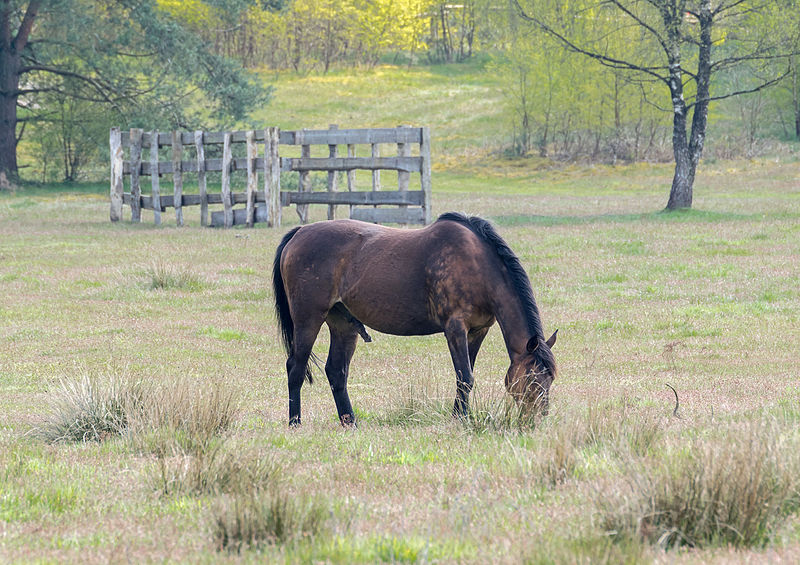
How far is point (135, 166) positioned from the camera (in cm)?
2627

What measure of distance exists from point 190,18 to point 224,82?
40.9 metres

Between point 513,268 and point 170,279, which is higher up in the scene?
point 513,268

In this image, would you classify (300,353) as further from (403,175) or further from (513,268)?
(403,175)

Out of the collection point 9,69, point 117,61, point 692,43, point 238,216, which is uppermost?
point 117,61

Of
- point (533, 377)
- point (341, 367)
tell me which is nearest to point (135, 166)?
point (341, 367)

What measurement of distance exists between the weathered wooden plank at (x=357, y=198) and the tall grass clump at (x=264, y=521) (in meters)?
19.4

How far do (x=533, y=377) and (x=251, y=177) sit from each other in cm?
1876

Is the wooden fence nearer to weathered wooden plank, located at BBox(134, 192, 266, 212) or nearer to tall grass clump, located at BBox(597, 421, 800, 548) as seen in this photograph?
weathered wooden plank, located at BBox(134, 192, 266, 212)

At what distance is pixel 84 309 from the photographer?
13.8 m

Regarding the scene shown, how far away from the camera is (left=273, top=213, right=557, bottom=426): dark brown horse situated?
274 inches

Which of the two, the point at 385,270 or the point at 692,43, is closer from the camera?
the point at 385,270

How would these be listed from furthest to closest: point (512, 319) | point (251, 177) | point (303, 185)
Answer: point (303, 185), point (251, 177), point (512, 319)

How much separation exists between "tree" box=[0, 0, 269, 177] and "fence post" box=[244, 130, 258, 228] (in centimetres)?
837

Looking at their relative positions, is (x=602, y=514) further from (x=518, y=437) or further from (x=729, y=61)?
(x=729, y=61)
